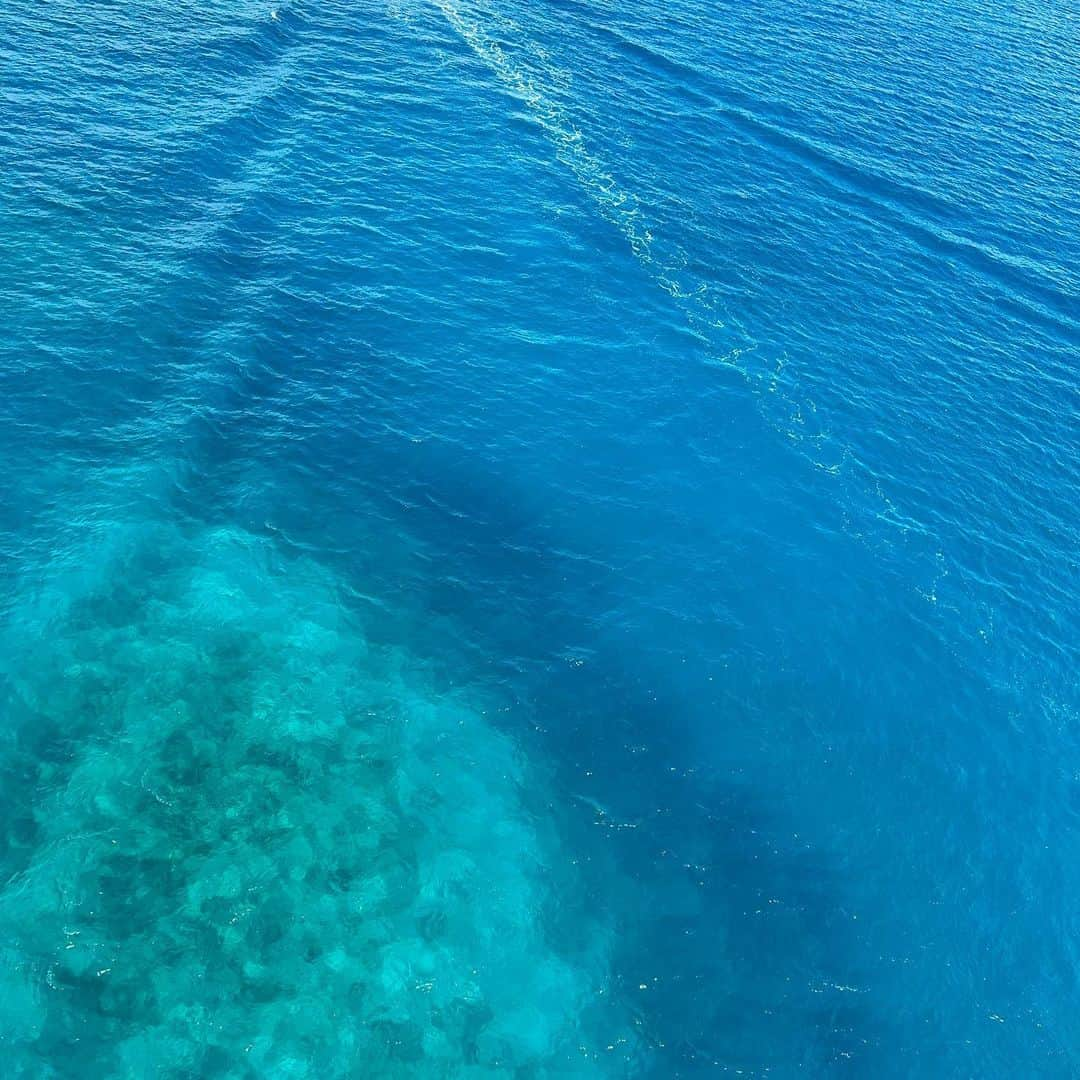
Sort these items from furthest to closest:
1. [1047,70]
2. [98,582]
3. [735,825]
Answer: [1047,70] → [98,582] → [735,825]

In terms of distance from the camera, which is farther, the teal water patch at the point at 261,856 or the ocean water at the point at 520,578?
the ocean water at the point at 520,578

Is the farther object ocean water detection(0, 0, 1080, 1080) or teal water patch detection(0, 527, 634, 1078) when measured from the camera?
ocean water detection(0, 0, 1080, 1080)

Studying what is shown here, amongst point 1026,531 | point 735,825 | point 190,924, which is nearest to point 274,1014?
point 190,924

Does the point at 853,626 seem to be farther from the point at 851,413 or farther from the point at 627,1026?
the point at 627,1026
